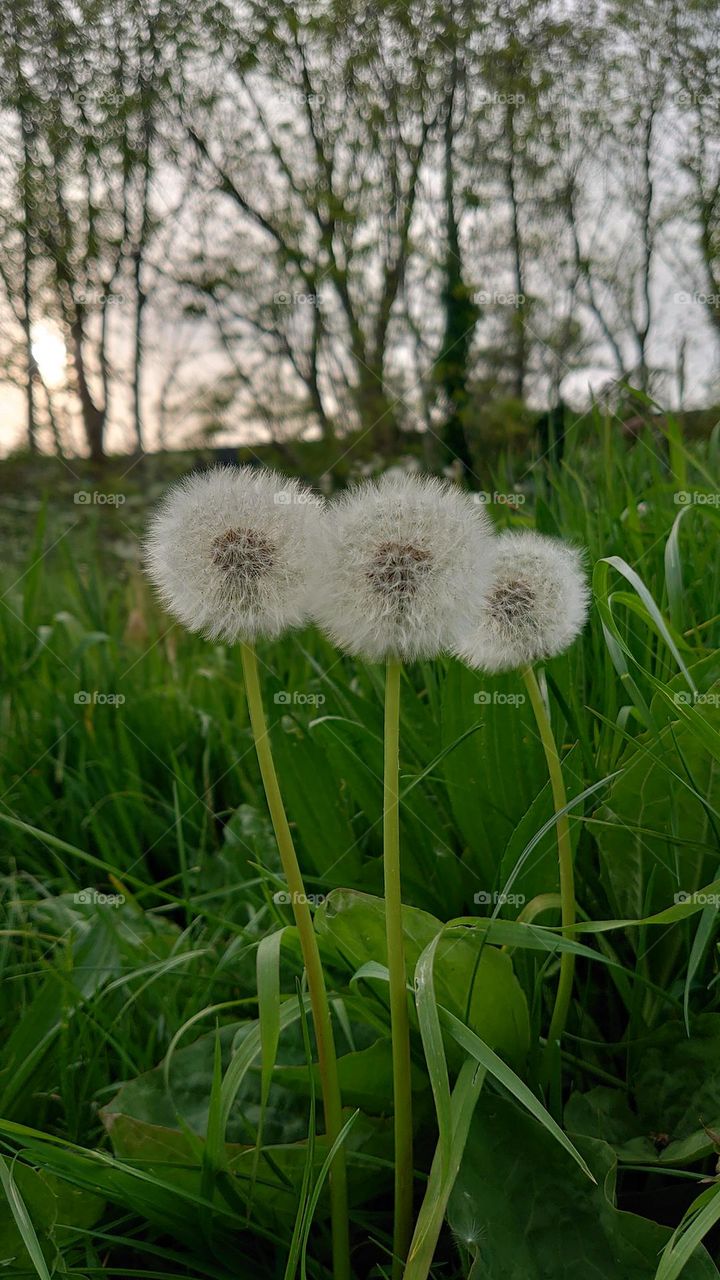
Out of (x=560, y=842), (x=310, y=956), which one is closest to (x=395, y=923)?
(x=310, y=956)

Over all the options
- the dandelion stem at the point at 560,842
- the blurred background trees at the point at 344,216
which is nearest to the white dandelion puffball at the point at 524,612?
the dandelion stem at the point at 560,842

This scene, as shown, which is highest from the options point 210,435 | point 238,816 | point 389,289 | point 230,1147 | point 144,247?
point 144,247

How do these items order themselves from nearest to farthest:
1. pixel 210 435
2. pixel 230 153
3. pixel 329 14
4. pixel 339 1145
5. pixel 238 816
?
pixel 339 1145 < pixel 238 816 < pixel 329 14 < pixel 230 153 < pixel 210 435

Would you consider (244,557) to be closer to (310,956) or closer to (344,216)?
(310,956)

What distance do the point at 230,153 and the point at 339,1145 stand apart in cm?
258

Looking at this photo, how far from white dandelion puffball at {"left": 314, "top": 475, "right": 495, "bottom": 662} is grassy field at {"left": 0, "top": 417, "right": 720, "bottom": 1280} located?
186 mm

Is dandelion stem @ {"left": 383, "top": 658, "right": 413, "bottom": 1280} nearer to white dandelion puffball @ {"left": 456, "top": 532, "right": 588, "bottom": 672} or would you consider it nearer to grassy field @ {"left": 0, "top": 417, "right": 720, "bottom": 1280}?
grassy field @ {"left": 0, "top": 417, "right": 720, "bottom": 1280}

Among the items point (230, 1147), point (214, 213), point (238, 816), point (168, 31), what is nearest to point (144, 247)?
point (214, 213)

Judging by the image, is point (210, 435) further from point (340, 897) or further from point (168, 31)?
point (340, 897)

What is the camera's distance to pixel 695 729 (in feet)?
Answer: 2.49

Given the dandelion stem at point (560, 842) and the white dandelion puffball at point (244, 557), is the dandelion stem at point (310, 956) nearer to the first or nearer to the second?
the white dandelion puffball at point (244, 557)

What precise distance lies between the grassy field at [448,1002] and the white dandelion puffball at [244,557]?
246 mm

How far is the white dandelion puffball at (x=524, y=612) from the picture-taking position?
71cm

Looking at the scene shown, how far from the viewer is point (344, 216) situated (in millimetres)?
2479
